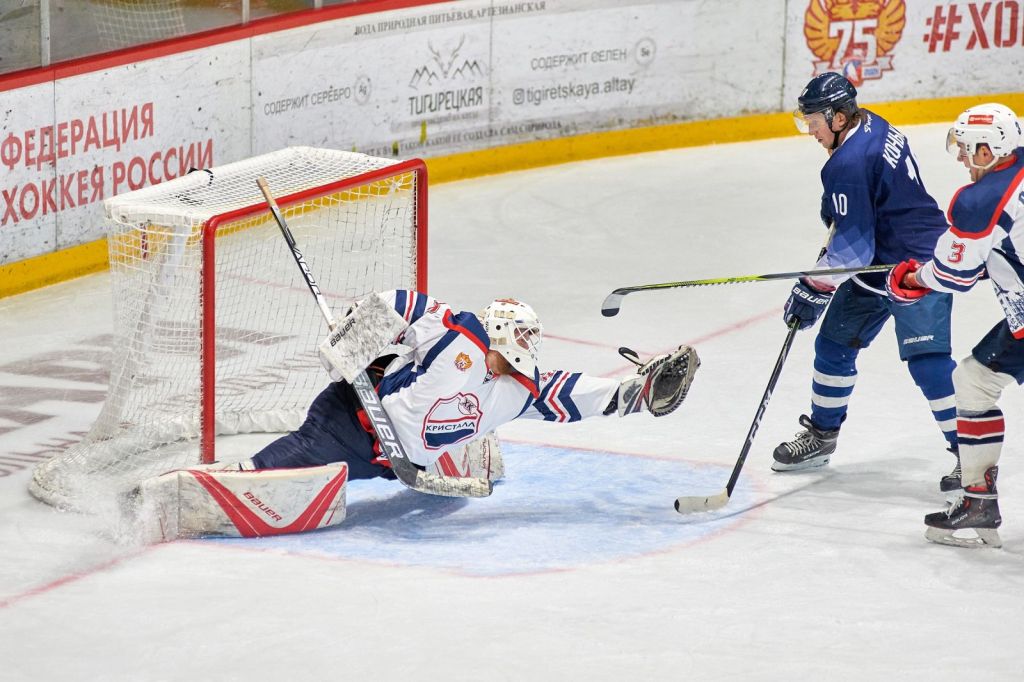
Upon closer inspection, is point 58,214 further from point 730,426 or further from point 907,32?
point 907,32

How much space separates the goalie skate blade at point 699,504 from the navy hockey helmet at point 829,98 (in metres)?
1.14

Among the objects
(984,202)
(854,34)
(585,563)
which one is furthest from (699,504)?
(854,34)

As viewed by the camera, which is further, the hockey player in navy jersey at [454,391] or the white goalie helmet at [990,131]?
the hockey player in navy jersey at [454,391]

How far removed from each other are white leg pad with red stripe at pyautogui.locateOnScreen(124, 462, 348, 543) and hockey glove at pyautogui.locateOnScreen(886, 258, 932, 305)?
157 centimetres

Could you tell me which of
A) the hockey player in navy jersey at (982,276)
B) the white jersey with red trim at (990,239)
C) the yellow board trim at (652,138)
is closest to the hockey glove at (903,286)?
the hockey player in navy jersey at (982,276)

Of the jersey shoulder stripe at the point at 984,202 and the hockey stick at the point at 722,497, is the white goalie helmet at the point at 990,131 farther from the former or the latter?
the hockey stick at the point at 722,497

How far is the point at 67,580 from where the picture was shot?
4.34 m

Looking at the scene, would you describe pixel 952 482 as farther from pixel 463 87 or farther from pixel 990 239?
pixel 463 87

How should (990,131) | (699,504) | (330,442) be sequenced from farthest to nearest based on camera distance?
(699,504) < (330,442) < (990,131)

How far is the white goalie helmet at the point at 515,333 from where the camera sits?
4.56 metres

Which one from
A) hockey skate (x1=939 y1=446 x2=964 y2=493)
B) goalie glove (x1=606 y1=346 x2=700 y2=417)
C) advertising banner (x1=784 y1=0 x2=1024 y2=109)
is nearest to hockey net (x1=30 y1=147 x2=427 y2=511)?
goalie glove (x1=606 y1=346 x2=700 y2=417)

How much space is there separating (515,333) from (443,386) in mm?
241

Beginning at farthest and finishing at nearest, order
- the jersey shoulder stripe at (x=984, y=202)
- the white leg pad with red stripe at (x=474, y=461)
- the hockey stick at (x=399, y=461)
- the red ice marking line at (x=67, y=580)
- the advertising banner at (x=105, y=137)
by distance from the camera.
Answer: the advertising banner at (x=105, y=137) → the white leg pad with red stripe at (x=474, y=461) → the hockey stick at (x=399, y=461) → the jersey shoulder stripe at (x=984, y=202) → the red ice marking line at (x=67, y=580)

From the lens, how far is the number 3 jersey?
4.90 m
